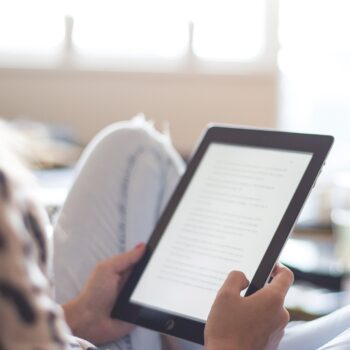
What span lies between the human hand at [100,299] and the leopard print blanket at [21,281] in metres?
0.54

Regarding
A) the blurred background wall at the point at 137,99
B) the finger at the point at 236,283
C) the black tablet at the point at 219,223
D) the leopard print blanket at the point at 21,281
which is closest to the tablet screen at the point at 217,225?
the black tablet at the point at 219,223

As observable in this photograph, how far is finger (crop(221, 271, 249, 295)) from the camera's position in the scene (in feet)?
2.88

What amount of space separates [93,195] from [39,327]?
77 centimetres

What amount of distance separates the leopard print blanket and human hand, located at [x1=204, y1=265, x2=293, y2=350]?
0.89 feet

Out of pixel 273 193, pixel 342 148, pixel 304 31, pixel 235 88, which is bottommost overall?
pixel 342 148

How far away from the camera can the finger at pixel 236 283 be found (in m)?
0.88

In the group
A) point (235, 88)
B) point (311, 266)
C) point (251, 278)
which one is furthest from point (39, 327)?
point (235, 88)

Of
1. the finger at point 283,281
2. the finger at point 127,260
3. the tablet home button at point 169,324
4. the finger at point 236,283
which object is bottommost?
the tablet home button at point 169,324

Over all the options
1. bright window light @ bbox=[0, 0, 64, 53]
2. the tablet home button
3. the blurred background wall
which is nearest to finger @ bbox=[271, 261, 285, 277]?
the tablet home button

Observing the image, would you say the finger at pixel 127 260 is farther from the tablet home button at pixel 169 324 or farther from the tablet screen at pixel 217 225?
the tablet home button at pixel 169 324

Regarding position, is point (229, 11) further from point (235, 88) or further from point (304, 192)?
point (304, 192)

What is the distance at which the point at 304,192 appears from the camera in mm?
1018

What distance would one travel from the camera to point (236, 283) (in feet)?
2.89

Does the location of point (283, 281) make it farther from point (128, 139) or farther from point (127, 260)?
point (128, 139)
